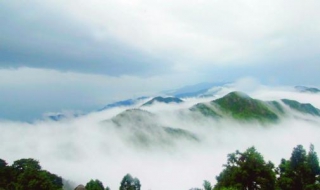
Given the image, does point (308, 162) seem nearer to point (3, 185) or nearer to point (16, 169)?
point (3, 185)

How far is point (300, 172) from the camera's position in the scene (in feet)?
226

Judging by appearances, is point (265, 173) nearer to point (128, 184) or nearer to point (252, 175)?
point (252, 175)

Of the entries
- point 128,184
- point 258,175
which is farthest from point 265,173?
point 128,184

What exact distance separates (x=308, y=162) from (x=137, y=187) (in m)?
73.0

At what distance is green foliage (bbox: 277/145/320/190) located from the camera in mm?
68125

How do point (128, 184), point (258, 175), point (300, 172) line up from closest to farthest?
point (258, 175) → point (300, 172) → point (128, 184)

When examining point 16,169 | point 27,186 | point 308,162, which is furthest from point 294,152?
point 16,169

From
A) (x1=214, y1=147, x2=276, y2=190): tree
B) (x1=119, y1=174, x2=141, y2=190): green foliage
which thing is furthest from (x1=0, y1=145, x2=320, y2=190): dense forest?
(x1=119, y1=174, x2=141, y2=190): green foliage

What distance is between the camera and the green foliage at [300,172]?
224ft

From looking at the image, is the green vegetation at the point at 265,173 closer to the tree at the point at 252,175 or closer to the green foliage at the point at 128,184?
the tree at the point at 252,175

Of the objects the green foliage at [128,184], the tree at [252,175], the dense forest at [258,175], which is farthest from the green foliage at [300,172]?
the green foliage at [128,184]

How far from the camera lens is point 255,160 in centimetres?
6109

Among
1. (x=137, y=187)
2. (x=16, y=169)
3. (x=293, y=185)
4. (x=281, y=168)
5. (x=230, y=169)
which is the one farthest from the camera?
(x=137, y=187)

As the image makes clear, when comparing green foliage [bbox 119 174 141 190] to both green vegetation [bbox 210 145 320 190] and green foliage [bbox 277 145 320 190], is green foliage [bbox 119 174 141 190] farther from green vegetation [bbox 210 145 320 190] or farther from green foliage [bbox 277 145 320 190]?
green foliage [bbox 277 145 320 190]
